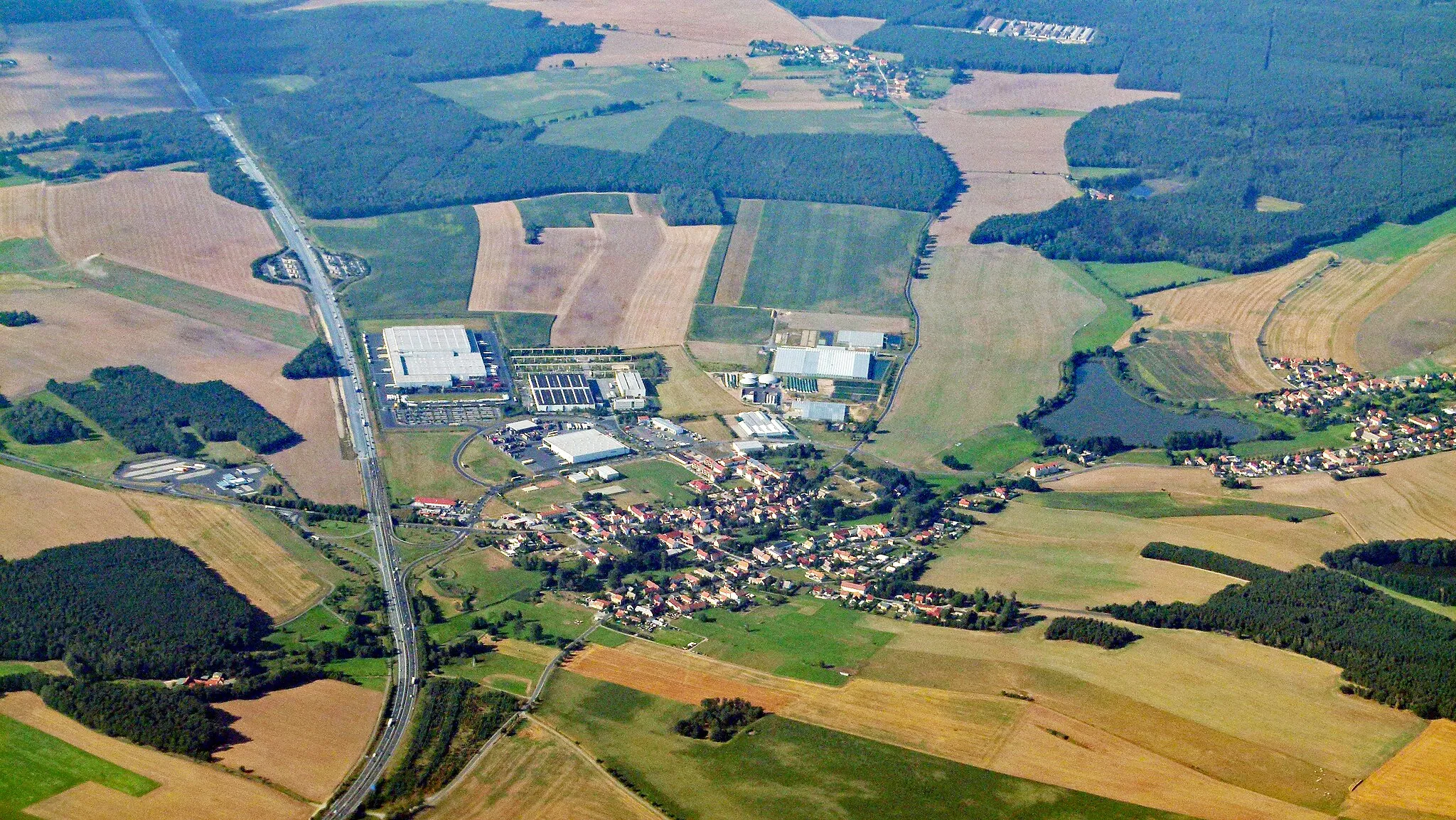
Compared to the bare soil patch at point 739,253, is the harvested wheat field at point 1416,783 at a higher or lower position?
lower

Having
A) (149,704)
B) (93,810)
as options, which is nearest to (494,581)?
(149,704)

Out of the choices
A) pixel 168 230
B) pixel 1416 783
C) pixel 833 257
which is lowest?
pixel 1416 783

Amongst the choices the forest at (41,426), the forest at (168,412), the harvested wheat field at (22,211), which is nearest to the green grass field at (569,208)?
the harvested wheat field at (22,211)

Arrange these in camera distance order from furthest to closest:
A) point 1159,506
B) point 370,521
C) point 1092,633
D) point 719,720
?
point 1159,506 → point 370,521 → point 1092,633 → point 719,720

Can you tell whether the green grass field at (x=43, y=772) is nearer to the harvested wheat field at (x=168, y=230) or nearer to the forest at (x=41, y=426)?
the forest at (x=41, y=426)

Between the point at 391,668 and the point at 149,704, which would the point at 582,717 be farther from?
the point at 149,704

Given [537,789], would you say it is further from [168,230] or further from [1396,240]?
[1396,240]

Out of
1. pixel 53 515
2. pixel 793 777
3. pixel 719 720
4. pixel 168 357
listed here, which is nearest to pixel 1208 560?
pixel 719 720
